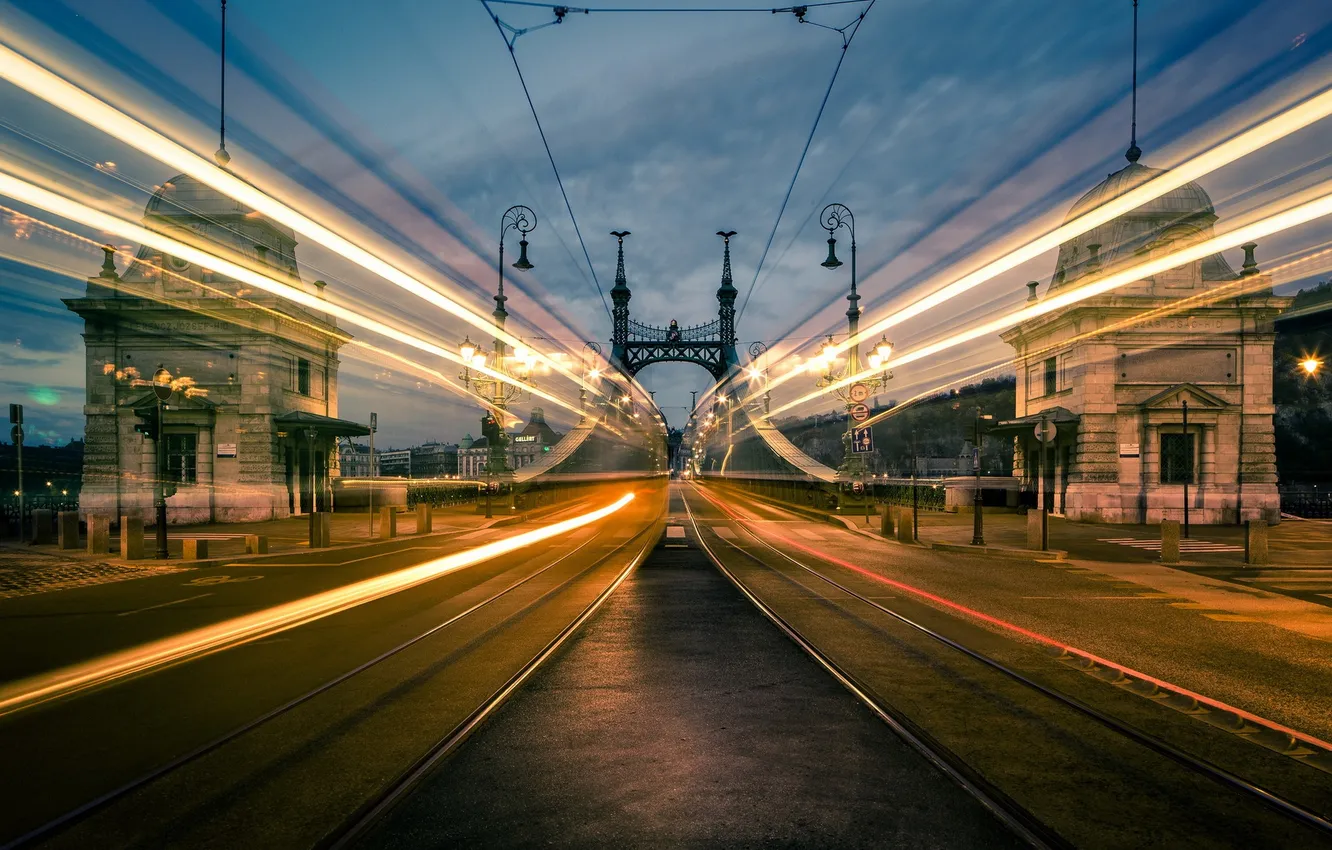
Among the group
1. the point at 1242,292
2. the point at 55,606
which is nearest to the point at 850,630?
the point at 55,606

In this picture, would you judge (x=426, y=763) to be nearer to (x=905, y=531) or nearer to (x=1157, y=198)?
(x=905, y=531)

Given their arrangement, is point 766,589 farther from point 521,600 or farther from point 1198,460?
point 1198,460

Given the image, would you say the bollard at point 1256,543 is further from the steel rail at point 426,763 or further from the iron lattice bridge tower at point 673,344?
the iron lattice bridge tower at point 673,344

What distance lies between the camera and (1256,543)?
15.8m

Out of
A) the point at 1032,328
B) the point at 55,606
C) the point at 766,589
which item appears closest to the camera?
the point at 55,606

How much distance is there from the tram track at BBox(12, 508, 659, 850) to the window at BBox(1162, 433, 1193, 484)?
78.2ft

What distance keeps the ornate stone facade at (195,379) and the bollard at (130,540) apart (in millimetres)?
12011

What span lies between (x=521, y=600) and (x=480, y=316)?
22.3m

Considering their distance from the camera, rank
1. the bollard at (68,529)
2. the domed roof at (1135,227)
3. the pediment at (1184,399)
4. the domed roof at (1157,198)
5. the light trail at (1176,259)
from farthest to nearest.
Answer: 1. the domed roof at (1157,198)
2. the domed roof at (1135,227)
3. the pediment at (1184,399)
4. the bollard at (68,529)
5. the light trail at (1176,259)

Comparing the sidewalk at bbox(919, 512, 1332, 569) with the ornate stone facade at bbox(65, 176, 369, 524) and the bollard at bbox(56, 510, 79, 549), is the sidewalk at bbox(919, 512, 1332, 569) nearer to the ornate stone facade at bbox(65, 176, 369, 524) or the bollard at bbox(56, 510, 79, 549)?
the bollard at bbox(56, 510, 79, 549)

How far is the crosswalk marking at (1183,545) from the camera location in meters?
19.2

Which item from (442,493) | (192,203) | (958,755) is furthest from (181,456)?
(958,755)

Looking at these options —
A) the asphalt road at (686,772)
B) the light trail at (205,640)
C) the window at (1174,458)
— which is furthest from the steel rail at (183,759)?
the window at (1174,458)

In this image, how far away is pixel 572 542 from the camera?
21688 millimetres
